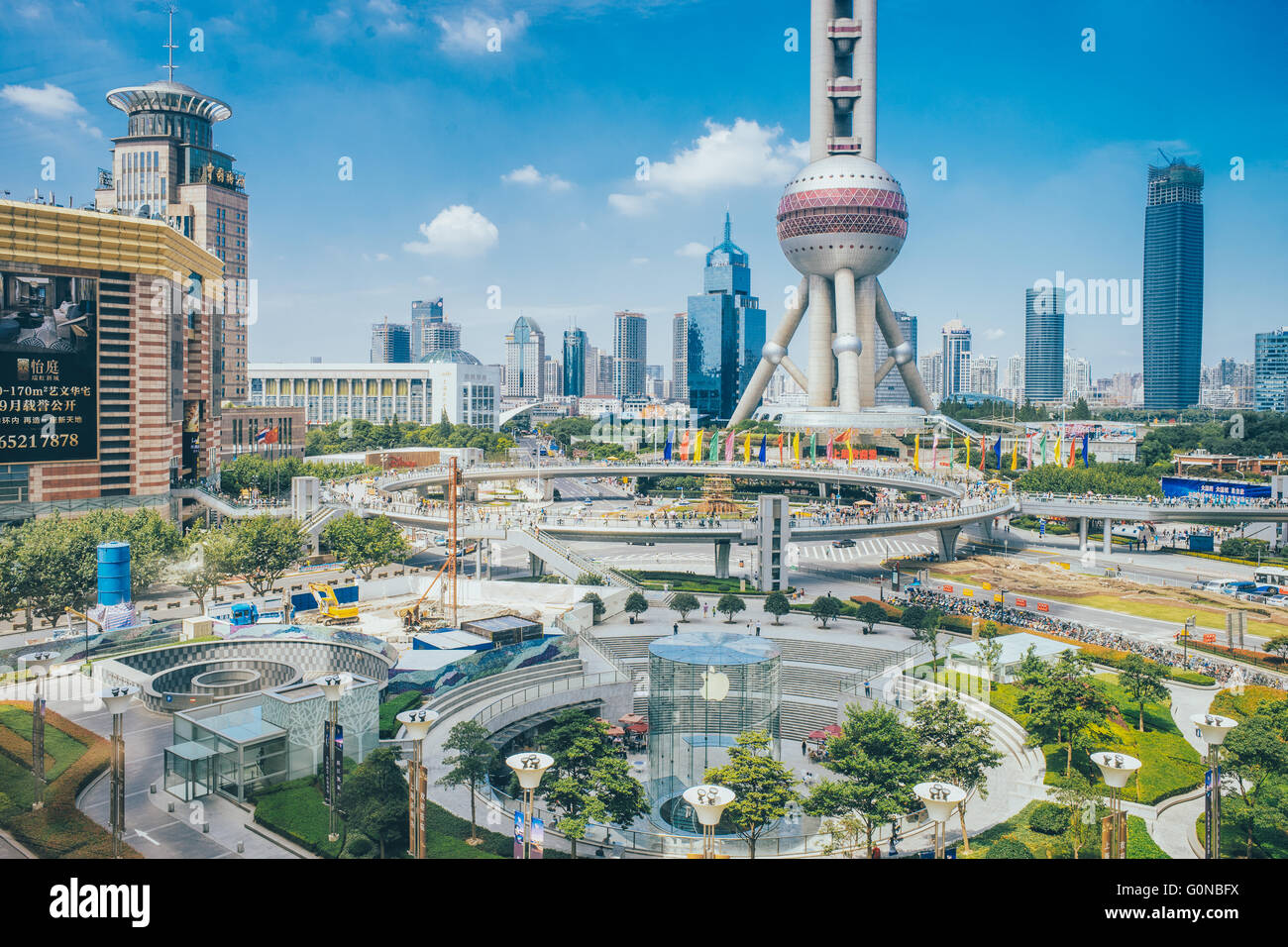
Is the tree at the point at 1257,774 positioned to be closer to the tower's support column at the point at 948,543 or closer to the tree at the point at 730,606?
the tree at the point at 730,606

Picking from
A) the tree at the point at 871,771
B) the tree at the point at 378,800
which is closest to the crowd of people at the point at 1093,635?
the tree at the point at 871,771

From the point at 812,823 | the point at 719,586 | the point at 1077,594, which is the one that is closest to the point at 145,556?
the point at 719,586

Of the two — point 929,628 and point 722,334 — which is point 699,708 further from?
point 722,334

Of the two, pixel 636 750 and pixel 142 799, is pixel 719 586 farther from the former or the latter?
pixel 142 799

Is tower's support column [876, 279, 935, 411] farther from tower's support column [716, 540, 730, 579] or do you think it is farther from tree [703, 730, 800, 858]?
tree [703, 730, 800, 858]

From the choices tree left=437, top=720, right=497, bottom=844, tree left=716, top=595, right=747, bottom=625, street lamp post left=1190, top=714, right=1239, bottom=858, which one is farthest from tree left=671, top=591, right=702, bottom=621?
street lamp post left=1190, top=714, right=1239, bottom=858

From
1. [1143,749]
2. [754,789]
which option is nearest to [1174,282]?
[1143,749]
